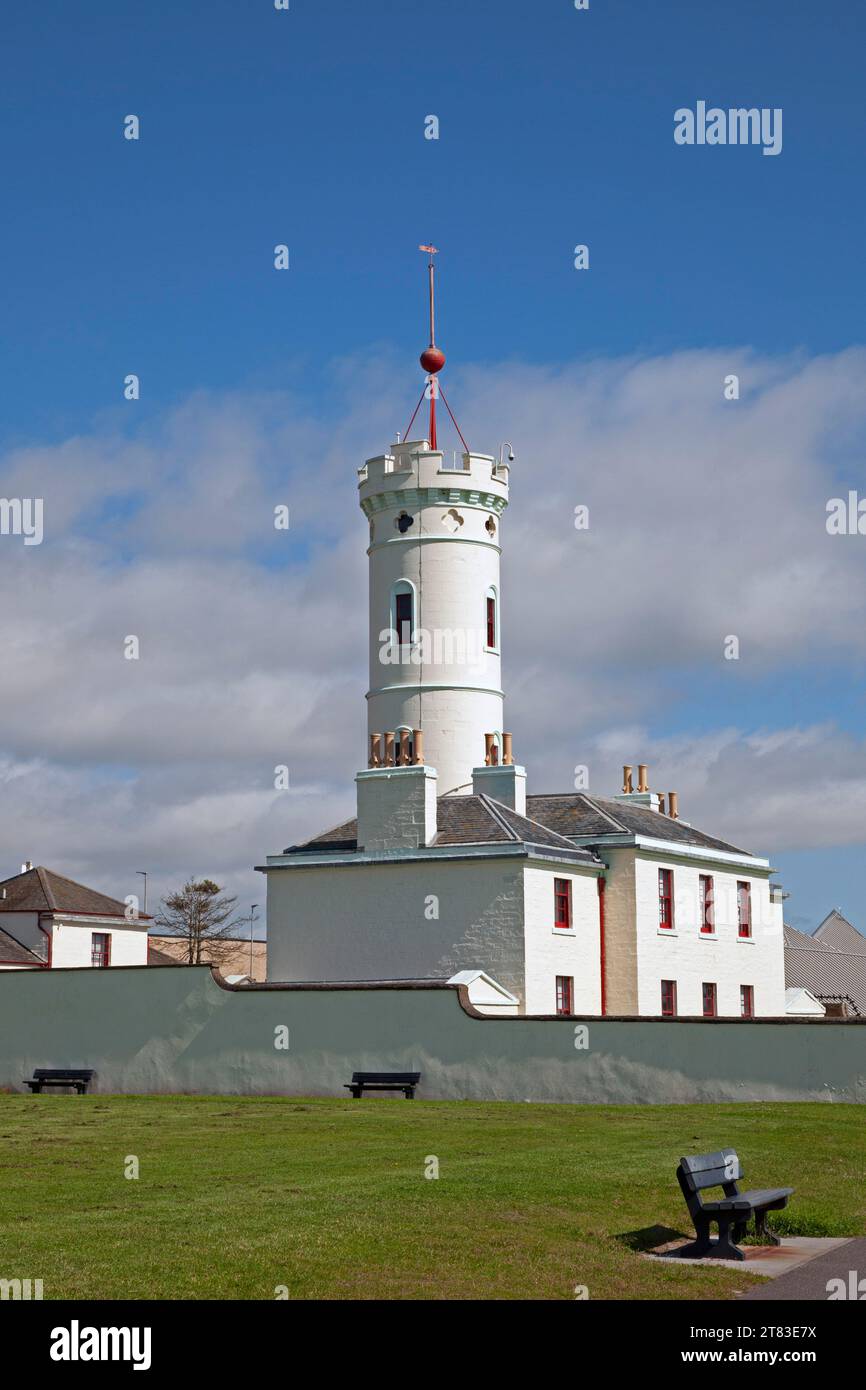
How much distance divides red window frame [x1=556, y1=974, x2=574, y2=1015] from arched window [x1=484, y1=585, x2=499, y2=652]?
12.0 m

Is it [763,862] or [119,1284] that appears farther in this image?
[763,862]

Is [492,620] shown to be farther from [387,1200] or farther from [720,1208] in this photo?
[720,1208]

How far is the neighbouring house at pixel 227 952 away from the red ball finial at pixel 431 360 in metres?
38.7

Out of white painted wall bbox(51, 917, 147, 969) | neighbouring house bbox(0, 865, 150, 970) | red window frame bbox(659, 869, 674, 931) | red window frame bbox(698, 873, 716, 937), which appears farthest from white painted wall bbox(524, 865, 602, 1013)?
neighbouring house bbox(0, 865, 150, 970)

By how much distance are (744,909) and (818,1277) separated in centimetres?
3674

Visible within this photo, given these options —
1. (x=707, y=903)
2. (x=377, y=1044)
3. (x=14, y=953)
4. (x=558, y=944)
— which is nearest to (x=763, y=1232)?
(x=377, y=1044)

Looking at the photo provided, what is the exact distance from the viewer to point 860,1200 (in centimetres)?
1603

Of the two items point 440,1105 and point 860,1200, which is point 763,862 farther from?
point 860,1200

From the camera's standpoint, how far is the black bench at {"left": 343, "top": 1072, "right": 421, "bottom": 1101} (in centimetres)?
3153

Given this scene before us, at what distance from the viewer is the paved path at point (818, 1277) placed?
1153 cm
